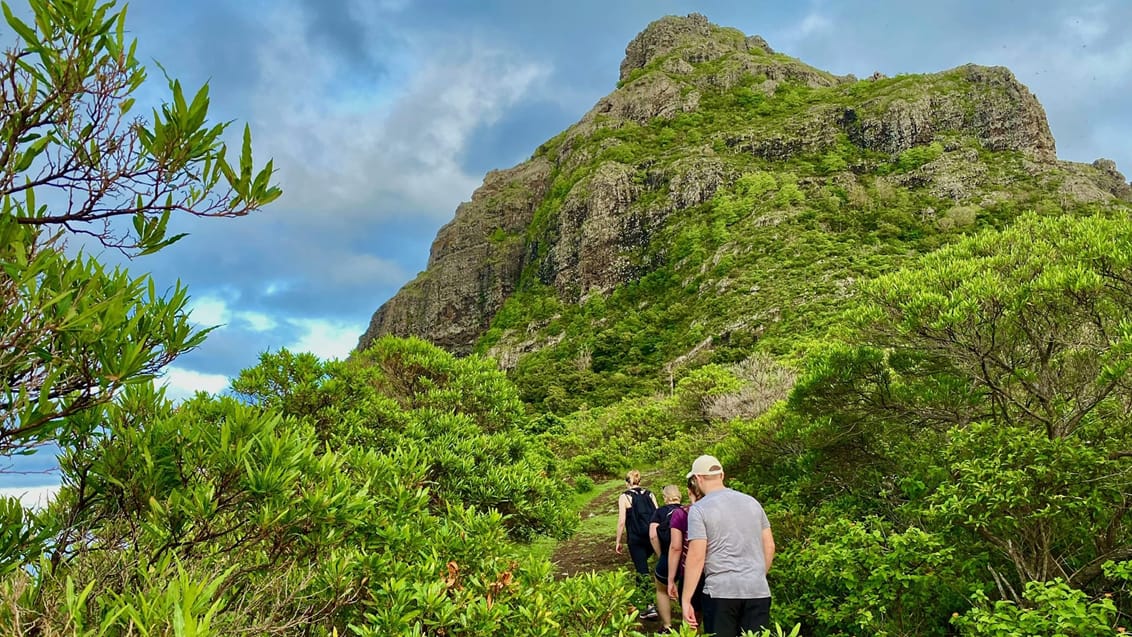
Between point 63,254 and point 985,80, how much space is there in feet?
276

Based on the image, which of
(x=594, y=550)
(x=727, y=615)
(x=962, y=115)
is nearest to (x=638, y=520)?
(x=727, y=615)

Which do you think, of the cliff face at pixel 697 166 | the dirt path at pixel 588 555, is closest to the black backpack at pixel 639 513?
the dirt path at pixel 588 555

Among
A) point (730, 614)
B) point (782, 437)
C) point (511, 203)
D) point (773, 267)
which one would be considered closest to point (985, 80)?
point (773, 267)

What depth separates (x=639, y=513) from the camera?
23.9ft

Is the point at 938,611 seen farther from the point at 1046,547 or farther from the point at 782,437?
the point at 782,437

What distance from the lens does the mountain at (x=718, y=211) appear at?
45000 millimetres

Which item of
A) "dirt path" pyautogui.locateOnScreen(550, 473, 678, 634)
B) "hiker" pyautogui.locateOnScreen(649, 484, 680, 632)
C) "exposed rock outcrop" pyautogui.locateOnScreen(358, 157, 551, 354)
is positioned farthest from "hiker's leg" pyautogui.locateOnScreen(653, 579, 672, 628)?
"exposed rock outcrop" pyautogui.locateOnScreen(358, 157, 551, 354)

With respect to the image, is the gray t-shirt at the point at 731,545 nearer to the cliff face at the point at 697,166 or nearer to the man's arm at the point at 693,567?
the man's arm at the point at 693,567

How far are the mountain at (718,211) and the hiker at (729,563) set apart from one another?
26.0 metres

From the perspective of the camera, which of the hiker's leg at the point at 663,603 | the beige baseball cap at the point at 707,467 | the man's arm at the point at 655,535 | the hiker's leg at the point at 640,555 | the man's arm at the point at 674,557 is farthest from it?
the hiker's leg at the point at 640,555

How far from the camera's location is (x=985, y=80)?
63531 millimetres

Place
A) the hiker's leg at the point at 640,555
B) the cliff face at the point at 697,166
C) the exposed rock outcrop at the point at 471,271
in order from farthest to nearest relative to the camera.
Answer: the exposed rock outcrop at the point at 471,271
the cliff face at the point at 697,166
the hiker's leg at the point at 640,555

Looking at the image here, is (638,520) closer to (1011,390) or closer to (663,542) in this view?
(663,542)

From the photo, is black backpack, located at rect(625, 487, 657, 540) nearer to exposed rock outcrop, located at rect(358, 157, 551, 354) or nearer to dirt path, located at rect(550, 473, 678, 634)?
dirt path, located at rect(550, 473, 678, 634)
